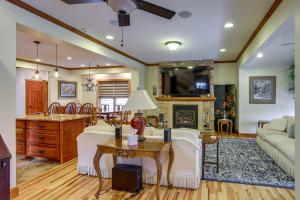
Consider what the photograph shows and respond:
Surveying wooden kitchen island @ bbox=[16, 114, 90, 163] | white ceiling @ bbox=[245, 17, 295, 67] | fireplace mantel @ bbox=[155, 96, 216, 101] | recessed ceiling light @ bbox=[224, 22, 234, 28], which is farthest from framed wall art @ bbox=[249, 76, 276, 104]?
wooden kitchen island @ bbox=[16, 114, 90, 163]

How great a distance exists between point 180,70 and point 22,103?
246 inches

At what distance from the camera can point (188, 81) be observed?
7527 millimetres

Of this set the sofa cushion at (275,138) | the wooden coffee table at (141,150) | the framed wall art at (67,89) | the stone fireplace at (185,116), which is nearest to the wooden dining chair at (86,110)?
the framed wall art at (67,89)

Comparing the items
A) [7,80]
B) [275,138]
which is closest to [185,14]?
[7,80]

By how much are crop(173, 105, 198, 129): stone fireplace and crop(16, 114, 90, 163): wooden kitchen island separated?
166 inches

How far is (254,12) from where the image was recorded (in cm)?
323

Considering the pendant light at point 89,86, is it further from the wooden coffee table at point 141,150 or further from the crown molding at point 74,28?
the wooden coffee table at point 141,150

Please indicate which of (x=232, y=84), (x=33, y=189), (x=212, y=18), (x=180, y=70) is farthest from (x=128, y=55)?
(x=33, y=189)

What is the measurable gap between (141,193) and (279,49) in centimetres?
440

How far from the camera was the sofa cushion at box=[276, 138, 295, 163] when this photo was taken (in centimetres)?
334

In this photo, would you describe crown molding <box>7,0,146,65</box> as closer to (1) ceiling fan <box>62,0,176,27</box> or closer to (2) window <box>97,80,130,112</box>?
(1) ceiling fan <box>62,0,176,27</box>

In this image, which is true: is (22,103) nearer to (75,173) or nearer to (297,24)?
(75,173)

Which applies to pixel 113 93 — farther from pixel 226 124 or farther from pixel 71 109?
pixel 226 124

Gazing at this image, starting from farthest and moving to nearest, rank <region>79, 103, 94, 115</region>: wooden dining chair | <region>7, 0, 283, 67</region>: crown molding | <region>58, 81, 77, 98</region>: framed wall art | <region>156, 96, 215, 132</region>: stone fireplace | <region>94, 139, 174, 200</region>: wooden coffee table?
1. <region>58, 81, 77, 98</region>: framed wall art
2. <region>156, 96, 215, 132</region>: stone fireplace
3. <region>79, 103, 94, 115</region>: wooden dining chair
4. <region>7, 0, 283, 67</region>: crown molding
5. <region>94, 139, 174, 200</region>: wooden coffee table
